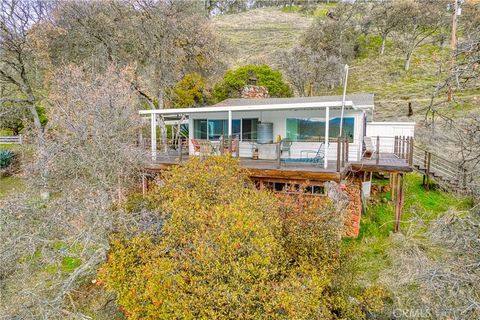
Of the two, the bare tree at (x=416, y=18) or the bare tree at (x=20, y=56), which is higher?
the bare tree at (x=416, y=18)

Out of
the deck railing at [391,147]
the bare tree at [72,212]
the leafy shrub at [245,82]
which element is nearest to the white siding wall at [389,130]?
the deck railing at [391,147]

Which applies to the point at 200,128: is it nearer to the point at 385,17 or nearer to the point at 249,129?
the point at 249,129

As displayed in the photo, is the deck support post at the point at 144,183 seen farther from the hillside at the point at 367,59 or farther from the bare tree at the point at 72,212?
the hillside at the point at 367,59

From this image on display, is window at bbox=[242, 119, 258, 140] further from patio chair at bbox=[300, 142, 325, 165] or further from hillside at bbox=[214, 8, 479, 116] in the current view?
hillside at bbox=[214, 8, 479, 116]

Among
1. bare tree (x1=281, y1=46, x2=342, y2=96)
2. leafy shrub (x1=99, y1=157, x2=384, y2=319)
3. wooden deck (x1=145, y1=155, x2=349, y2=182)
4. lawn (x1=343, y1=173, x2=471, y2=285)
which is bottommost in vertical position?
lawn (x1=343, y1=173, x2=471, y2=285)

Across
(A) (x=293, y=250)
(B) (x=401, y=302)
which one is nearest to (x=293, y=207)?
(A) (x=293, y=250)

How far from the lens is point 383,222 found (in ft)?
36.4

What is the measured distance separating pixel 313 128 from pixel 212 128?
4.47 metres

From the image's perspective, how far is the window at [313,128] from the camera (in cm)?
1184

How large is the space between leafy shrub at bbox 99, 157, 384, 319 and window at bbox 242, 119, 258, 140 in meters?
6.54

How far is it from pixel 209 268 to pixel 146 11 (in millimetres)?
19239

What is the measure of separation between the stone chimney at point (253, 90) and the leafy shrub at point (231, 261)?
50.8 feet

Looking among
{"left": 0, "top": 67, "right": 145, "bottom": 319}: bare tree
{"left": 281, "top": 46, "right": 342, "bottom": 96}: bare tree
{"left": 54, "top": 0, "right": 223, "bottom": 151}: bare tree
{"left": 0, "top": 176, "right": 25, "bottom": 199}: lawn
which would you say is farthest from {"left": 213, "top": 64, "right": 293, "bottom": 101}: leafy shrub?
{"left": 0, "top": 176, "right": 25, "bottom": 199}: lawn

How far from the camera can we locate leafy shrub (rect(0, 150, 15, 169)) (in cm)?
1998
